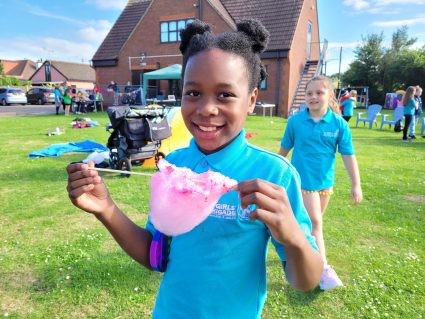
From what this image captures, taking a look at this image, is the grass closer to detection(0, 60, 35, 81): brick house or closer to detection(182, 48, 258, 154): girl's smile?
detection(182, 48, 258, 154): girl's smile

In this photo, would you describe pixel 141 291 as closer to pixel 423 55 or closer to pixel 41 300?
pixel 41 300

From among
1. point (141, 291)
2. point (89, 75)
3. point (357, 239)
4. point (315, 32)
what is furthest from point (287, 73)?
point (89, 75)

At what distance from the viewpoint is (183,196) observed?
46.9 inches

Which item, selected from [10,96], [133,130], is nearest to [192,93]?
[133,130]

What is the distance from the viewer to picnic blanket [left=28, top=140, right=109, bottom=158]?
897 cm

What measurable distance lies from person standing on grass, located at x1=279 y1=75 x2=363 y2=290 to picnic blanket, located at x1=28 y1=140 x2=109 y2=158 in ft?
23.6

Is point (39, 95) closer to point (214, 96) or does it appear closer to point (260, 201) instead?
point (214, 96)

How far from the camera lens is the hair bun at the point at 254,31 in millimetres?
1451

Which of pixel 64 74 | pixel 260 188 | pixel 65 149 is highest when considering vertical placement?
pixel 64 74

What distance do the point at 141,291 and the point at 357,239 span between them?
2.99 m

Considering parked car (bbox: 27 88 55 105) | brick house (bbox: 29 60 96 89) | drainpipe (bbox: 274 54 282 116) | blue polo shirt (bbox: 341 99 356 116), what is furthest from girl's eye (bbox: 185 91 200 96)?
brick house (bbox: 29 60 96 89)

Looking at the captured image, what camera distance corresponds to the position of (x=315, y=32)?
1120 inches

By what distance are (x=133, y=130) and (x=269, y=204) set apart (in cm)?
633

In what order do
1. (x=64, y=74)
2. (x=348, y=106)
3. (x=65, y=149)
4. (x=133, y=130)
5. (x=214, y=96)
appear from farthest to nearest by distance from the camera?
(x=64, y=74) < (x=348, y=106) < (x=65, y=149) < (x=133, y=130) < (x=214, y=96)
